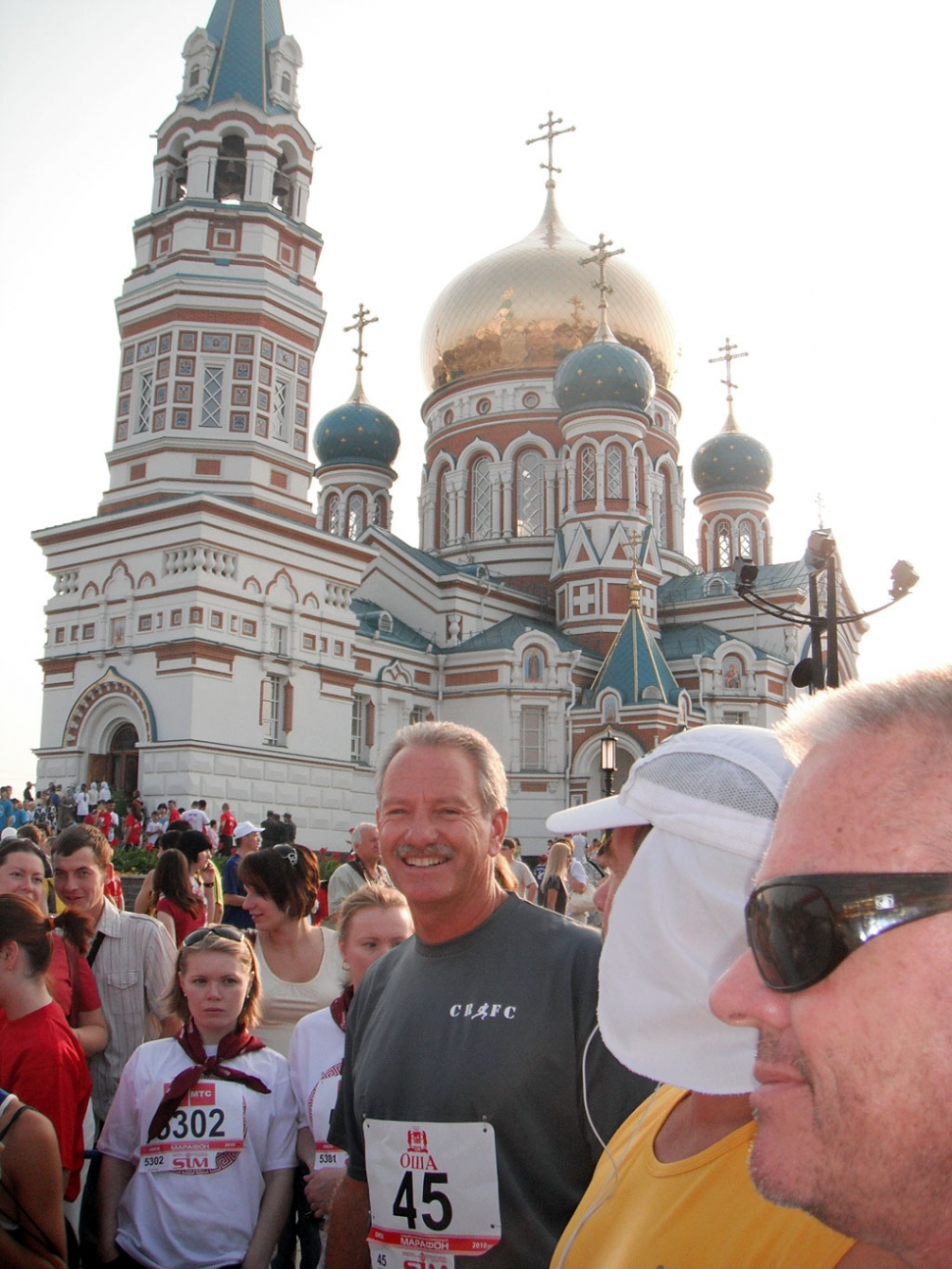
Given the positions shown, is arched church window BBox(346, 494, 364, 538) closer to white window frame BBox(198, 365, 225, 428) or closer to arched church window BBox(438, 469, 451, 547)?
arched church window BBox(438, 469, 451, 547)

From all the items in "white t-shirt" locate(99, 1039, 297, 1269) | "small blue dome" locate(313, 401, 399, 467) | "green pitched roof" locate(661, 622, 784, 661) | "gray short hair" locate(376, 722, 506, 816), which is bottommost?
"white t-shirt" locate(99, 1039, 297, 1269)

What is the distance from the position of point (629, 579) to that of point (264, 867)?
27340 mm

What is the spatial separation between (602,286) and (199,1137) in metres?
32.4

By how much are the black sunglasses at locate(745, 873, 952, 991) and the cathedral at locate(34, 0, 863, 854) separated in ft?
40.2

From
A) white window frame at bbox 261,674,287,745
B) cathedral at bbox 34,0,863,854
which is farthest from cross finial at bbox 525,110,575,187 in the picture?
white window frame at bbox 261,674,287,745

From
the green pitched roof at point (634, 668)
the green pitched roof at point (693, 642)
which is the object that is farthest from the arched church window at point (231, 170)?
the green pitched roof at point (693, 642)

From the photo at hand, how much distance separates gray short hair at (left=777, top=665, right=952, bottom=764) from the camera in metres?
1.14

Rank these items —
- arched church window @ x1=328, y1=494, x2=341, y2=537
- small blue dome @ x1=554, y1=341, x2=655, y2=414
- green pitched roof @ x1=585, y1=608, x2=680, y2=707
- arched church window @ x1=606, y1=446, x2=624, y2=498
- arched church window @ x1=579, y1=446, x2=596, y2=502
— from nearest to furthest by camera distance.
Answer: green pitched roof @ x1=585, y1=608, x2=680, y2=707
small blue dome @ x1=554, y1=341, x2=655, y2=414
arched church window @ x1=579, y1=446, x2=596, y2=502
arched church window @ x1=606, y1=446, x2=624, y2=498
arched church window @ x1=328, y1=494, x2=341, y2=537

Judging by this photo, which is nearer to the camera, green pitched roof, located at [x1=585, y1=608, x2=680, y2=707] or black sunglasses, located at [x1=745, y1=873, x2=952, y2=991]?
black sunglasses, located at [x1=745, y1=873, x2=952, y2=991]

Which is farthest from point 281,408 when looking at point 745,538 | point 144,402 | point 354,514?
point 745,538

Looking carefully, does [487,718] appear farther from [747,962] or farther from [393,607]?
[747,962]

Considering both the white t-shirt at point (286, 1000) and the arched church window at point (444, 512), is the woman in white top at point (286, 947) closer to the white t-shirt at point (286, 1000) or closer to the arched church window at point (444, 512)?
the white t-shirt at point (286, 1000)

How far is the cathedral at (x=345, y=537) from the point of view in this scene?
73.3ft

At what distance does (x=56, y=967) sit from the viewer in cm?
448
